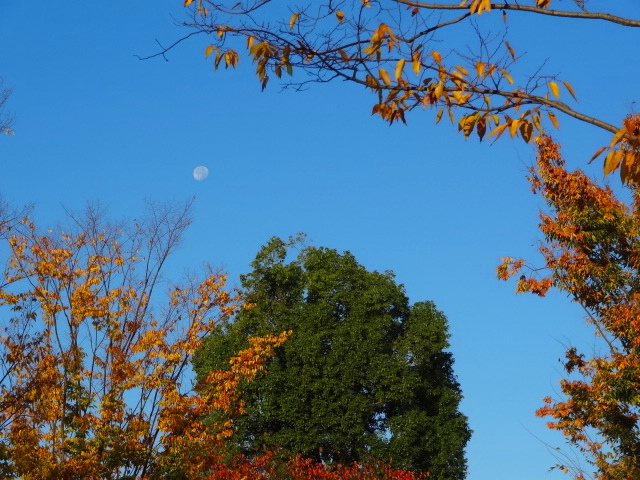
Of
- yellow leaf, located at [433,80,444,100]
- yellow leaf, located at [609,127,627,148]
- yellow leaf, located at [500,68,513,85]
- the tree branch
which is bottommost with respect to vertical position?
yellow leaf, located at [609,127,627,148]

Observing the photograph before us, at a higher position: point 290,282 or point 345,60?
point 290,282

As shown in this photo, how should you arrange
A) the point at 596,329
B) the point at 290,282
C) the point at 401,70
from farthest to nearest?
the point at 290,282 < the point at 596,329 < the point at 401,70

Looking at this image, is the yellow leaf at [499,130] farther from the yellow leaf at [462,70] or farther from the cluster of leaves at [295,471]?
the cluster of leaves at [295,471]

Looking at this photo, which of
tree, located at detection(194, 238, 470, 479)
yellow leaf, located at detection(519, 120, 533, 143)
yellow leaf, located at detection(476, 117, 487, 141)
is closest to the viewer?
yellow leaf, located at detection(519, 120, 533, 143)

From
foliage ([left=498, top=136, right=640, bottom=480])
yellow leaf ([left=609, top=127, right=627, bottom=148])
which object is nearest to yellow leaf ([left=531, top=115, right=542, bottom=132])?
yellow leaf ([left=609, top=127, right=627, bottom=148])

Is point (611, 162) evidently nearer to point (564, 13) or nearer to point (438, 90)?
point (438, 90)

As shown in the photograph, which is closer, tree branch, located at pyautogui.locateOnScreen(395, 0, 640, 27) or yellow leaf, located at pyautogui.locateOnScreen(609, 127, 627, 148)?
yellow leaf, located at pyautogui.locateOnScreen(609, 127, 627, 148)

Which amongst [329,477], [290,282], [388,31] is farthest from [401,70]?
[290,282]

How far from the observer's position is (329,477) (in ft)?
57.1

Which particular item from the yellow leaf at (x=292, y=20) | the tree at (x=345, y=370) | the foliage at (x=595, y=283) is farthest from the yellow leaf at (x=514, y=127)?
the tree at (x=345, y=370)

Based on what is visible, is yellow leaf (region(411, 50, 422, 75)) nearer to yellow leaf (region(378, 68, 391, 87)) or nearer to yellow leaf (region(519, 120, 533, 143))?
yellow leaf (region(378, 68, 391, 87))

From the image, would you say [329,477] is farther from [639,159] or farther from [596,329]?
[639,159]

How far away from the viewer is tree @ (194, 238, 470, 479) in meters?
20.3

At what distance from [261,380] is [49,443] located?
864 cm
